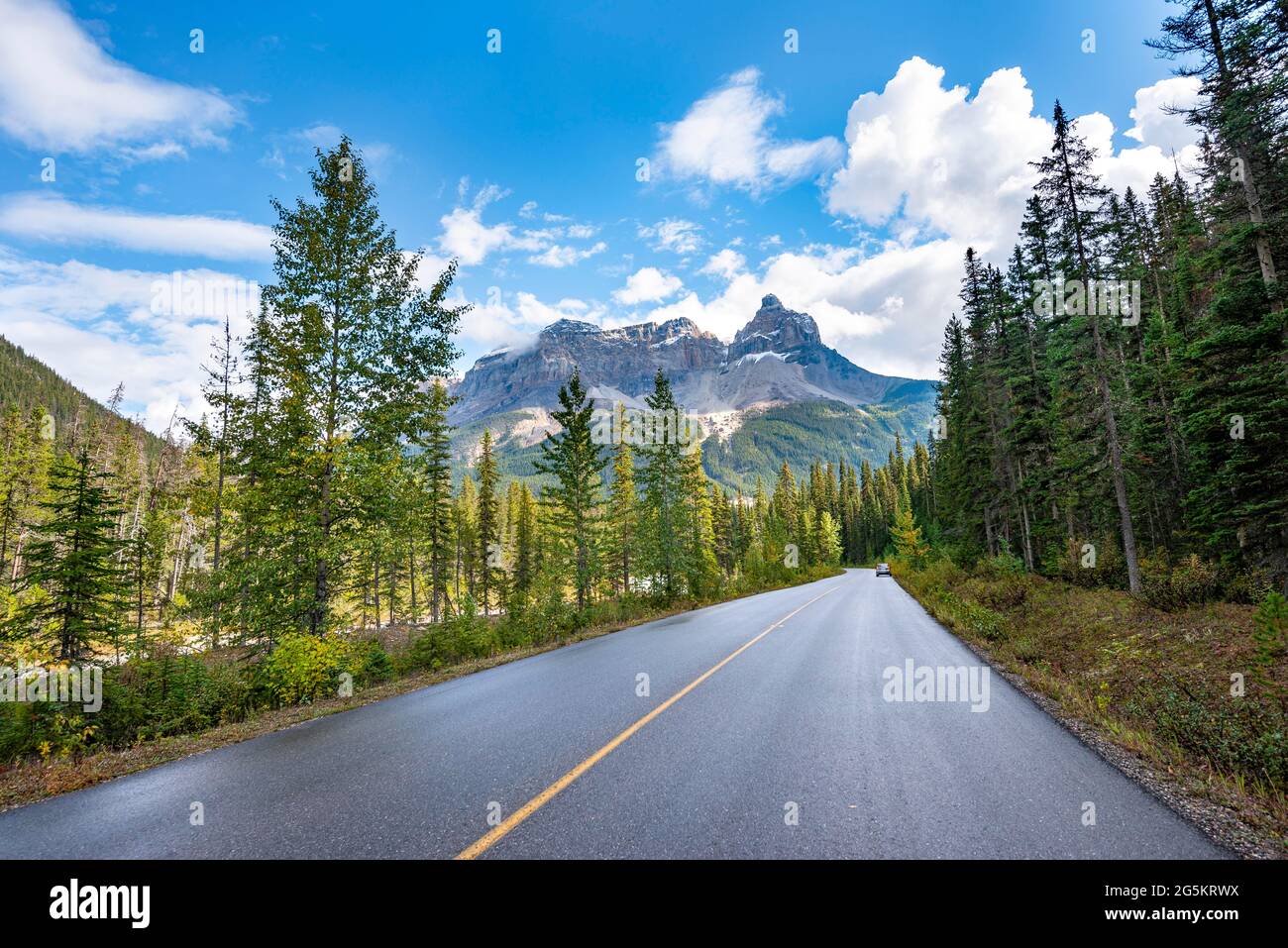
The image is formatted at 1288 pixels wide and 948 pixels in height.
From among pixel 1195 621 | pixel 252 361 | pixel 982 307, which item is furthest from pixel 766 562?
pixel 252 361

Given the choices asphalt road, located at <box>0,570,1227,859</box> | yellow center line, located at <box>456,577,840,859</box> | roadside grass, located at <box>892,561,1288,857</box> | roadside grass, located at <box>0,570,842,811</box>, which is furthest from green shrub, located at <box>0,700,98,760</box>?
roadside grass, located at <box>892,561,1288,857</box>

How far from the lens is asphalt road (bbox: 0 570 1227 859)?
3553mm

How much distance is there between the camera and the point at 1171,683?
7.32 metres

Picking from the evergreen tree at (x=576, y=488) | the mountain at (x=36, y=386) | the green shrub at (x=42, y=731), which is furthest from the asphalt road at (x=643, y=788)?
the mountain at (x=36, y=386)

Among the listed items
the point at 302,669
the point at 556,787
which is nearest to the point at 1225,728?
the point at 556,787

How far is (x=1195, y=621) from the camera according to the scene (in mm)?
10719

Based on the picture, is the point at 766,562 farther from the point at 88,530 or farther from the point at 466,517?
the point at 88,530

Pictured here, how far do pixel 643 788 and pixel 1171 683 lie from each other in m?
→ 8.26

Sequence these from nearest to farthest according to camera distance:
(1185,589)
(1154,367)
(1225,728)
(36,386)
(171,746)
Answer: (1225,728), (171,746), (1185,589), (1154,367), (36,386)

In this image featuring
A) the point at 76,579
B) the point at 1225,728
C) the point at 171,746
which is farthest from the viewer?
the point at 76,579

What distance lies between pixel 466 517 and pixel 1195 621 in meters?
56.3

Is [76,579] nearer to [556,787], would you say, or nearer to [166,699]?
[166,699]

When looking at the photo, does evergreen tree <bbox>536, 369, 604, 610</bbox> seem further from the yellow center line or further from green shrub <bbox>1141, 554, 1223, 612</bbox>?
green shrub <bbox>1141, 554, 1223, 612</bbox>
